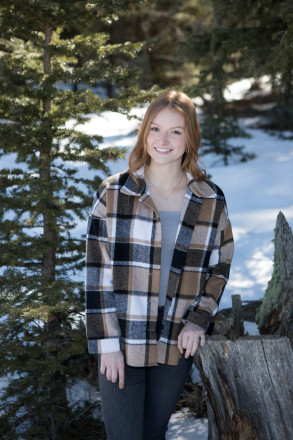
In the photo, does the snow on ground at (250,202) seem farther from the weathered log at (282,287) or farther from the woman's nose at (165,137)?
the woman's nose at (165,137)

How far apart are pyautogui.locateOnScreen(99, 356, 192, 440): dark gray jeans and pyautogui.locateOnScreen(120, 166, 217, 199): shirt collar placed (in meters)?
0.87

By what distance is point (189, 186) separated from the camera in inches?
113

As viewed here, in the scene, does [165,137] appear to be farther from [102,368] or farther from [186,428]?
[186,428]

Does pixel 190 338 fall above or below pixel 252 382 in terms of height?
above

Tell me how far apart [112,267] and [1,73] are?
205cm

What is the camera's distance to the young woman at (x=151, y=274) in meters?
2.76

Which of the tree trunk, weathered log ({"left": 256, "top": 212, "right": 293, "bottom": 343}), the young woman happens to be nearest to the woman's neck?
the young woman

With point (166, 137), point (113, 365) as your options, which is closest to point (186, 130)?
point (166, 137)

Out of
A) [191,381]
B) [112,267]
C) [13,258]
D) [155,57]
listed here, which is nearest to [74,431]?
[191,381]

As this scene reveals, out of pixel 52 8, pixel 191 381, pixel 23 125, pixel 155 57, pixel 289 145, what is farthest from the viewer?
pixel 155 57

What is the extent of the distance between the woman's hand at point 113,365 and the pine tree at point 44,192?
1.19 m

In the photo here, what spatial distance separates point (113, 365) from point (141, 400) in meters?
0.26

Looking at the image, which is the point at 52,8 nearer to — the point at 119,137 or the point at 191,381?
the point at 191,381

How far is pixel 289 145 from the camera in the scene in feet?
48.5
